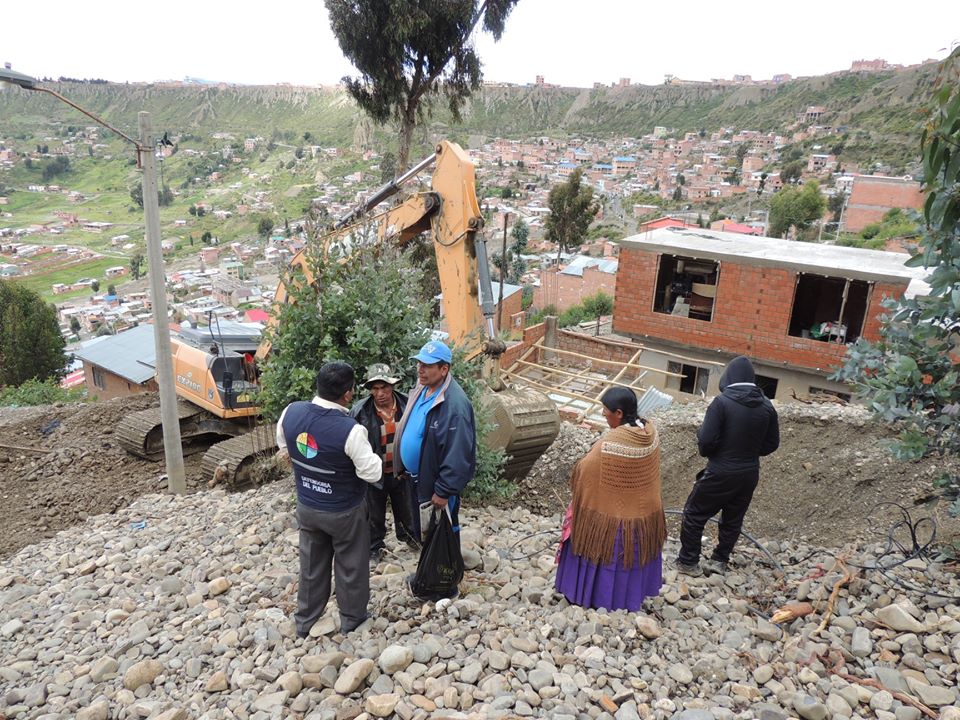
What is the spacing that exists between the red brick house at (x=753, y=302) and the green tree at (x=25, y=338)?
2300 cm

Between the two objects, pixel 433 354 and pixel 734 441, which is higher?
pixel 433 354

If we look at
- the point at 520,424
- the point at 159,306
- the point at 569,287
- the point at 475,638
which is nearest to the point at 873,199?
the point at 569,287

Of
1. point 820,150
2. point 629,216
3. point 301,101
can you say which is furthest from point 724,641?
point 301,101

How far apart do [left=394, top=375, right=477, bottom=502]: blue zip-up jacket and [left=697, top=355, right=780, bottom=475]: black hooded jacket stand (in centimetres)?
157

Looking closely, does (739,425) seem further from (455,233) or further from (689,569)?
(455,233)

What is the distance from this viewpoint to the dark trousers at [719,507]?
14.4ft

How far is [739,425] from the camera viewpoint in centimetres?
428

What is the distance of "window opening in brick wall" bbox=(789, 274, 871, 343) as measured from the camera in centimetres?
1598

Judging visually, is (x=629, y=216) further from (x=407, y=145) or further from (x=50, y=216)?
(x=50, y=216)

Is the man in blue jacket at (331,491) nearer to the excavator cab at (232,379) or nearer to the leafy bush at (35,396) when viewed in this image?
the excavator cab at (232,379)

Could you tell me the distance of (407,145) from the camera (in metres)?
17.8

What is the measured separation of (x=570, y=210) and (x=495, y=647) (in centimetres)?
3978

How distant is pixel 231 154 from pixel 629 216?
65474 mm

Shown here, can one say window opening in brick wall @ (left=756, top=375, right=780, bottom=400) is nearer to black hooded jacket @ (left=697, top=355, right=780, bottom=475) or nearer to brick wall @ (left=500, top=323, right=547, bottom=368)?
brick wall @ (left=500, top=323, right=547, bottom=368)
